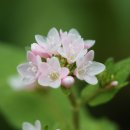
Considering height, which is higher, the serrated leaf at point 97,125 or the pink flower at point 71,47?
the serrated leaf at point 97,125

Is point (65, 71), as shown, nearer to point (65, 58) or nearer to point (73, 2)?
point (65, 58)

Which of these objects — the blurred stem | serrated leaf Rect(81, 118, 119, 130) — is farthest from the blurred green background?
the blurred stem

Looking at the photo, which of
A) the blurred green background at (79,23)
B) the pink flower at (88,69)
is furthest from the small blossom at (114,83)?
the blurred green background at (79,23)

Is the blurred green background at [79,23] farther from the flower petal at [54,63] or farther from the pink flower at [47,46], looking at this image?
the flower petal at [54,63]

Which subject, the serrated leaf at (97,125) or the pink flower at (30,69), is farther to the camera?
the serrated leaf at (97,125)

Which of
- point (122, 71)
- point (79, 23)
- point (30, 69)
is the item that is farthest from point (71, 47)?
point (79, 23)

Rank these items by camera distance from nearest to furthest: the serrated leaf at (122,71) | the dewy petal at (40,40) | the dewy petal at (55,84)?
the dewy petal at (55,84), the dewy petal at (40,40), the serrated leaf at (122,71)

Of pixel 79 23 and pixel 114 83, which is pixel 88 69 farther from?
pixel 79 23
